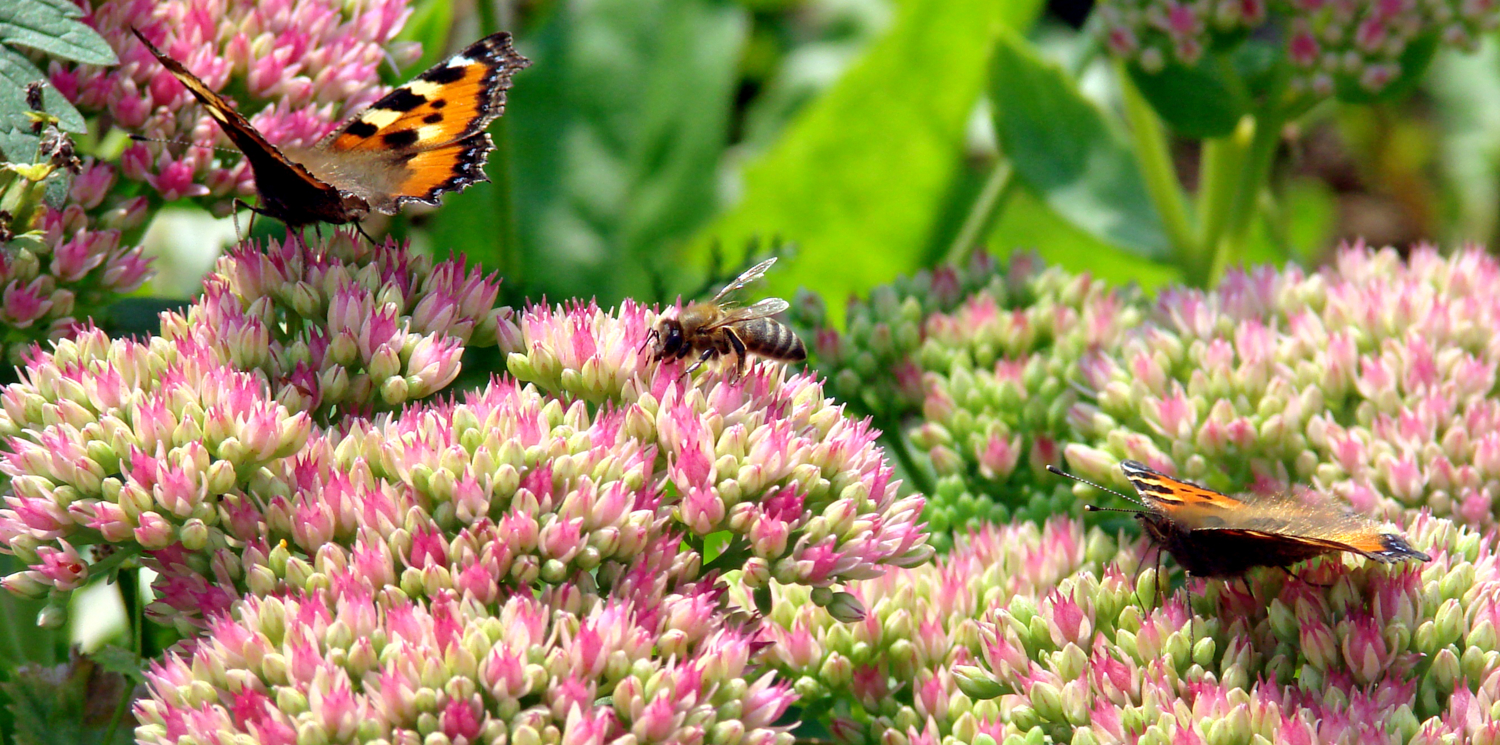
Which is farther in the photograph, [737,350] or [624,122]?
[624,122]

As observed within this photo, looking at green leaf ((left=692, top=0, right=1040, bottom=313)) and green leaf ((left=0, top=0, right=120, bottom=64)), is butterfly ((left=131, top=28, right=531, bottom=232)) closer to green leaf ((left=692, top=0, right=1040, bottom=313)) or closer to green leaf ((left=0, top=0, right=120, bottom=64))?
green leaf ((left=0, top=0, right=120, bottom=64))

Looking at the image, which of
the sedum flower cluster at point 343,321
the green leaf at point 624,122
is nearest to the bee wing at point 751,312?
the sedum flower cluster at point 343,321

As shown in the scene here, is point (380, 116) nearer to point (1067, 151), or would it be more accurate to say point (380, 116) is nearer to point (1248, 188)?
point (1067, 151)

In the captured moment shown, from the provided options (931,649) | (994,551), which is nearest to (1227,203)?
(994,551)

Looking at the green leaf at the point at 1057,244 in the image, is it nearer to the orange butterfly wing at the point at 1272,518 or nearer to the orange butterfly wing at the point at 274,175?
the orange butterfly wing at the point at 1272,518

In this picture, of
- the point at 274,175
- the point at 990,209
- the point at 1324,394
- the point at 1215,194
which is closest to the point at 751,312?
the point at 274,175

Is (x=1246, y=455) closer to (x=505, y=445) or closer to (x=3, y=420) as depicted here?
(x=505, y=445)
